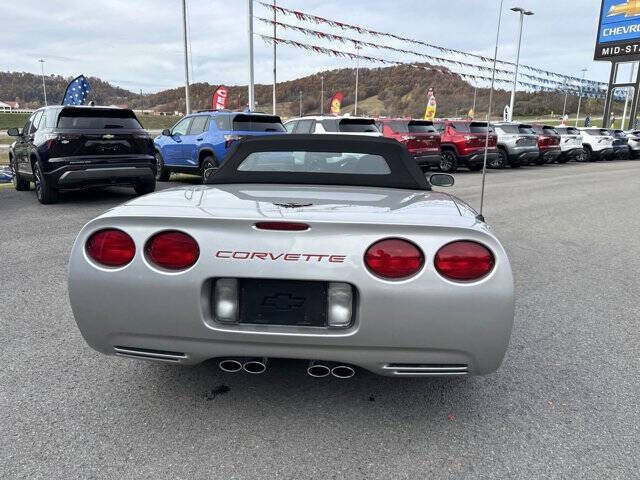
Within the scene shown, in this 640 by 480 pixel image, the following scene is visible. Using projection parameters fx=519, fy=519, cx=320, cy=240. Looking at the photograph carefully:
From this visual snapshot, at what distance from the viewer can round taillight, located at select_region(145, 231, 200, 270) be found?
2277 mm

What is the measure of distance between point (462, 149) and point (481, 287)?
16.6m

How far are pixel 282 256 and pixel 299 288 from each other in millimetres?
166

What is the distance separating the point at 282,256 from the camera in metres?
2.20

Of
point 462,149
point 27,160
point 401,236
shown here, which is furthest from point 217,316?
point 462,149

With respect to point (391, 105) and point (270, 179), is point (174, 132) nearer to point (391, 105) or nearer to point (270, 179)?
point (270, 179)

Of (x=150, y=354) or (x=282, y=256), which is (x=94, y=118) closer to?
(x=150, y=354)

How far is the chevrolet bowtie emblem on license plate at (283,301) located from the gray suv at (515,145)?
19.5m

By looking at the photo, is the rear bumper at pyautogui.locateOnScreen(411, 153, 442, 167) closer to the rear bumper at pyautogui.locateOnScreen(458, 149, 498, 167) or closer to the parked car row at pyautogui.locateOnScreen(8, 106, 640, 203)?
the parked car row at pyautogui.locateOnScreen(8, 106, 640, 203)

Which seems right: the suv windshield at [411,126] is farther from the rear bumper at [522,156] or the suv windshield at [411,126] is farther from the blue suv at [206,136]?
the rear bumper at [522,156]

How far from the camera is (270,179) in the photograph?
3371 millimetres

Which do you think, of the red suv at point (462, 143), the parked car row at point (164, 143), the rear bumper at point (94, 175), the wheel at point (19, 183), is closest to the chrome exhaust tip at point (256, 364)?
the parked car row at point (164, 143)

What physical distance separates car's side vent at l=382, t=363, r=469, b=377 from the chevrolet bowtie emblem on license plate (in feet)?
1.58

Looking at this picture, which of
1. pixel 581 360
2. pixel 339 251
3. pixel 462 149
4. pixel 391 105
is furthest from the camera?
pixel 391 105

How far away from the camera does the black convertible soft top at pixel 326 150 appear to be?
3.34 metres
